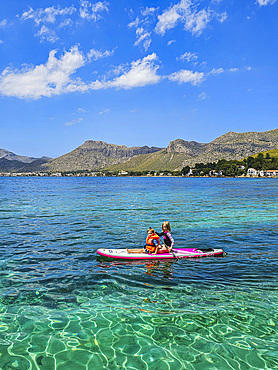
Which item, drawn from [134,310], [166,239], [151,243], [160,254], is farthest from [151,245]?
[134,310]

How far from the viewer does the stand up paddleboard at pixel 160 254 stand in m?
15.1

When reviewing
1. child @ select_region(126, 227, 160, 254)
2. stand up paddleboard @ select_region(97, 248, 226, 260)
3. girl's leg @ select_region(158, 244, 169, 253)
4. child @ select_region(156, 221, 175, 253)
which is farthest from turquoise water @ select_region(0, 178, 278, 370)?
child @ select_region(156, 221, 175, 253)

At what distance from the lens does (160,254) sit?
15.4 meters

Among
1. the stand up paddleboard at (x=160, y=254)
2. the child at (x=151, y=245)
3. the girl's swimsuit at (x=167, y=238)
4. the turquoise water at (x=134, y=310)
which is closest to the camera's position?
the turquoise water at (x=134, y=310)

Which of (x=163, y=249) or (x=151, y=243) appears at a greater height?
(x=151, y=243)

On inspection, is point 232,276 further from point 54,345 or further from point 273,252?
point 54,345

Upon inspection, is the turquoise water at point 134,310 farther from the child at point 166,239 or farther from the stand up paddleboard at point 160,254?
the child at point 166,239

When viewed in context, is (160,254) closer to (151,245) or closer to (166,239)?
(151,245)

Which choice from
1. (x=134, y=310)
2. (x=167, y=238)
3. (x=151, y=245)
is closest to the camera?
(x=134, y=310)

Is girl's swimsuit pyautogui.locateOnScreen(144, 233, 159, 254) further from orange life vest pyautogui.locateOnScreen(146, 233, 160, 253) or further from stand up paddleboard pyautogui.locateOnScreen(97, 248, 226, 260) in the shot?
stand up paddleboard pyautogui.locateOnScreen(97, 248, 226, 260)

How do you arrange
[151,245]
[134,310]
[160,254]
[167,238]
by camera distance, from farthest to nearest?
[167,238] → [151,245] → [160,254] → [134,310]

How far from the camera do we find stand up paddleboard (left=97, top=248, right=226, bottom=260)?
15086mm

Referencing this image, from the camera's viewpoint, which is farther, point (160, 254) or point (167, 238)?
point (167, 238)

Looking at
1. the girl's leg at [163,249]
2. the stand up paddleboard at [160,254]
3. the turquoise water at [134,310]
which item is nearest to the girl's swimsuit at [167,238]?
the girl's leg at [163,249]
